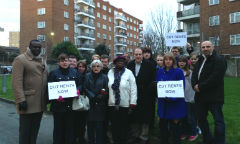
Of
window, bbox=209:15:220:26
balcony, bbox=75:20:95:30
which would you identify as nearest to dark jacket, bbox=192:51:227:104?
window, bbox=209:15:220:26

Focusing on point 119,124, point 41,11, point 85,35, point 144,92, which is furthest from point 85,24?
point 119,124

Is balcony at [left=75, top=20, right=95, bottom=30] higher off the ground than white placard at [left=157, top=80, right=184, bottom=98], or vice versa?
balcony at [left=75, top=20, right=95, bottom=30]

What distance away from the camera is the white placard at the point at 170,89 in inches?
163

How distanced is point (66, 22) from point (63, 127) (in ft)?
155

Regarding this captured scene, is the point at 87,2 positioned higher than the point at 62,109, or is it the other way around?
the point at 87,2

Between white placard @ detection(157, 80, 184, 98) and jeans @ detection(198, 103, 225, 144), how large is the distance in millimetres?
649

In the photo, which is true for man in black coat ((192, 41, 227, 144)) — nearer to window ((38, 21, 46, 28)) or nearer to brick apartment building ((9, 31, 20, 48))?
window ((38, 21, 46, 28))

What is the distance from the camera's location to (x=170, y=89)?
4219mm

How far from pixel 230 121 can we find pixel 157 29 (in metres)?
13.3

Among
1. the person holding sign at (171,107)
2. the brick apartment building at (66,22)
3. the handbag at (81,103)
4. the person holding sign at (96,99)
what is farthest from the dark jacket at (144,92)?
the brick apartment building at (66,22)

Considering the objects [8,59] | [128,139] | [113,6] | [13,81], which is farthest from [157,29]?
[113,6]

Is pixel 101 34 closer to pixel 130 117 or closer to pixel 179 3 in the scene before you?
pixel 179 3

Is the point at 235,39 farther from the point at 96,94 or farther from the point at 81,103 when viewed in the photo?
the point at 81,103

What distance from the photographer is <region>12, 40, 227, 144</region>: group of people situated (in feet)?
13.2
